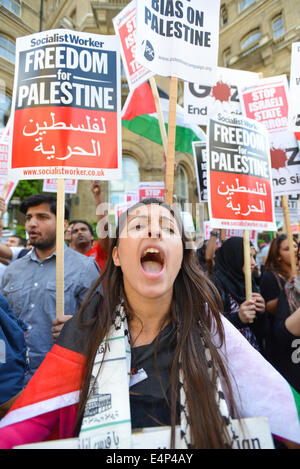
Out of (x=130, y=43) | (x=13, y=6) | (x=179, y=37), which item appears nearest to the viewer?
(x=179, y=37)

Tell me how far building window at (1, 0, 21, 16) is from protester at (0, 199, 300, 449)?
3254mm

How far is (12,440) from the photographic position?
1.14 meters

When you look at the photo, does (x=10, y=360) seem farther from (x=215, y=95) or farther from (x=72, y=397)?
(x=215, y=95)

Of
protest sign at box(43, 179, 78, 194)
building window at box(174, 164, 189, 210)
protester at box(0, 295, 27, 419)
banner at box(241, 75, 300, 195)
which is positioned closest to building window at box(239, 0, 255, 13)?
banner at box(241, 75, 300, 195)

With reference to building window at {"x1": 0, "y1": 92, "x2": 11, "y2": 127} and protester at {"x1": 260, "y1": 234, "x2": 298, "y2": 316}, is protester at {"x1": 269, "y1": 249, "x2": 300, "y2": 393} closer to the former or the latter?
protester at {"x1": 260, "y1": 234, "x2": 298, "y2": 316}

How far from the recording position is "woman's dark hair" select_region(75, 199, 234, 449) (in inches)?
41.6

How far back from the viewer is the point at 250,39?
27.1ft

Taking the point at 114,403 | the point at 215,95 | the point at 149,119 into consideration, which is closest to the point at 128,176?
the point at 149,119

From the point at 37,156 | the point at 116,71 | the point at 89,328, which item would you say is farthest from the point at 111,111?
the point at 89,328

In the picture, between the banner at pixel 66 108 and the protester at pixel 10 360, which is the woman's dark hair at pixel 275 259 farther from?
the protester at pixel 10 360

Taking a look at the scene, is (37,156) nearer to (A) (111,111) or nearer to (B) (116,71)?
(A) (111,111)

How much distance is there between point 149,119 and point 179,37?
192 cm

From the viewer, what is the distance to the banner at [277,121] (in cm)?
365

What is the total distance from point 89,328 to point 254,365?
0.72 metres
